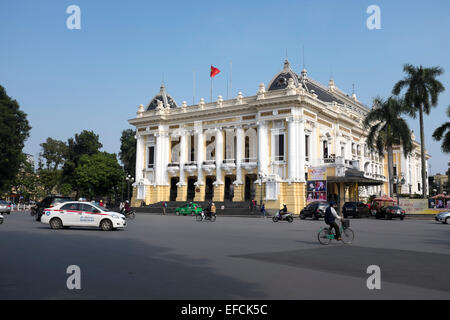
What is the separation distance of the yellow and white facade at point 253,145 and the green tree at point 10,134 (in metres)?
14.8

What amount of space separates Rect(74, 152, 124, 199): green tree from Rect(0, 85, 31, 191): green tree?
17.0 m

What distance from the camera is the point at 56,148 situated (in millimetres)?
83812

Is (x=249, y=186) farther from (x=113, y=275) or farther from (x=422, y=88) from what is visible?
(x=113, y=275)

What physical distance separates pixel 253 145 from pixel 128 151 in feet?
98.8

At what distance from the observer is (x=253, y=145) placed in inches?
2005

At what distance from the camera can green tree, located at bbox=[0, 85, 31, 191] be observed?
47.0 m

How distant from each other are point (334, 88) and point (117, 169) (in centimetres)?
3913

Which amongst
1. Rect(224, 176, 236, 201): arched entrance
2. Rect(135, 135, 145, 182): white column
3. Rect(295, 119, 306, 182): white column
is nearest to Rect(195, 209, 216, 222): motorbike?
Rect(295, 119, 306, 182): white column

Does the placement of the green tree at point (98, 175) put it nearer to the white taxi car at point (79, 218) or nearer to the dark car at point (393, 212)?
the dark car at point (393, 212)

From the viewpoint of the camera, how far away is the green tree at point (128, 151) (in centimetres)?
7212

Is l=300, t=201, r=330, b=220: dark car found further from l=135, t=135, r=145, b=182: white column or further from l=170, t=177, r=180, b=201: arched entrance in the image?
l=135, t=135, r=145, b=182: white column
